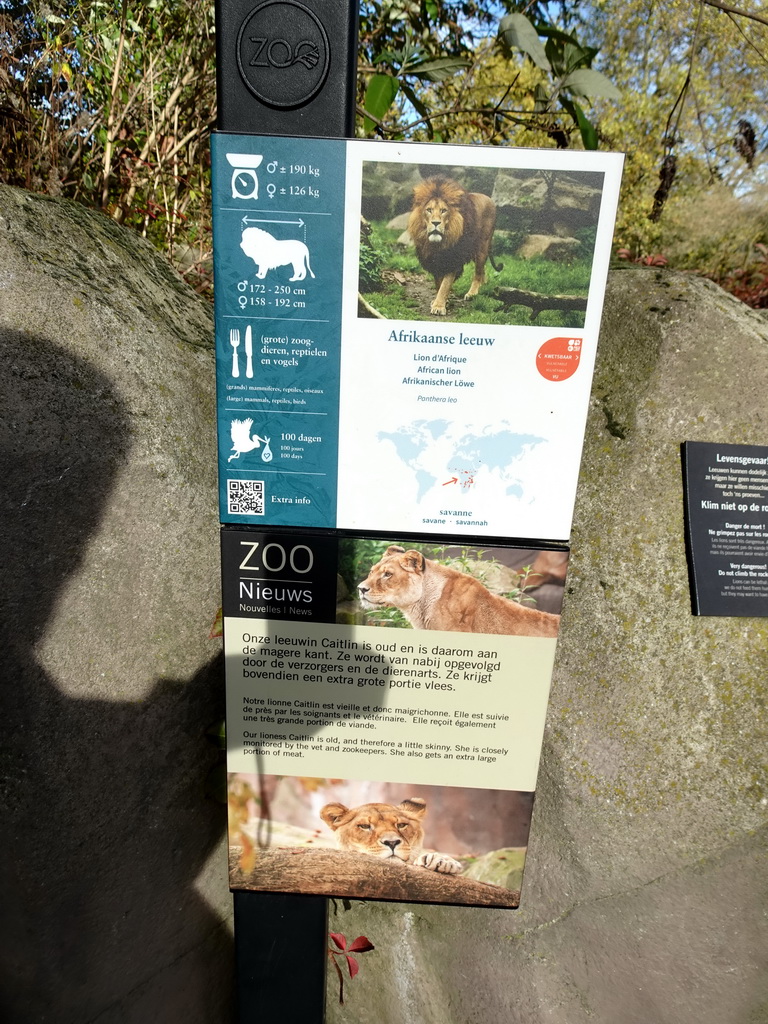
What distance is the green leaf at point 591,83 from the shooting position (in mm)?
1879

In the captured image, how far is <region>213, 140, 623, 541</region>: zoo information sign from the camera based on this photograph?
1.33 meters

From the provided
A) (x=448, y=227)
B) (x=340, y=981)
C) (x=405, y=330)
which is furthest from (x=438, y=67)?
(x=340, y=981)

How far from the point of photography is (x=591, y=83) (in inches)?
75.5

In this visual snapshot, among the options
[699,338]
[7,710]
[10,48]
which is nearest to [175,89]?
[10,48]

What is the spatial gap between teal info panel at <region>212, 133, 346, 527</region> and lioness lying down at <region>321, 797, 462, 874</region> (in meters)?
0.87

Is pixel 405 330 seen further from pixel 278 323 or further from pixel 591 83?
pixel 591 83

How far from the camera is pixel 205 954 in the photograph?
2.08 metres

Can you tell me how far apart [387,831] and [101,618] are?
103 cm

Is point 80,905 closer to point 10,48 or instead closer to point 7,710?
point 7,710

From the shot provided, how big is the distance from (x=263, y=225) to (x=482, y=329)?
1.82 feet

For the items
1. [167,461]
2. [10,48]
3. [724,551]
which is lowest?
[724,551]

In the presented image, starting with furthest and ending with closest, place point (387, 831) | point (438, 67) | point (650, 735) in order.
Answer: point (438, 67) < point (650, 735) < point (387, 831)

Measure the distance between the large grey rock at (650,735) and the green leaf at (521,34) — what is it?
785 millimetres

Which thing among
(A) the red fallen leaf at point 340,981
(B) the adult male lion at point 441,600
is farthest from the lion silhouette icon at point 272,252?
(A) the red fallen leaf at point 340,981
